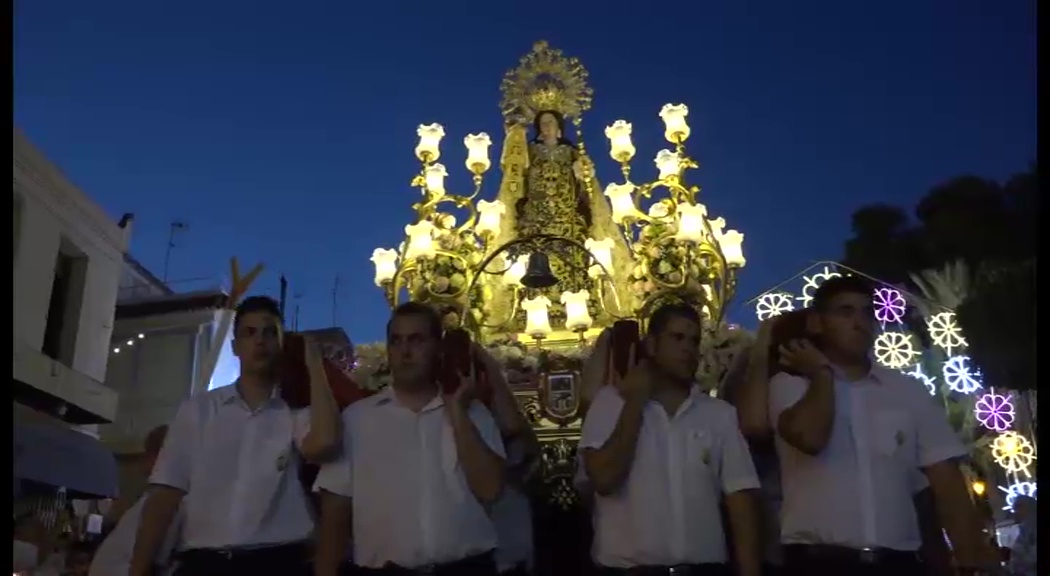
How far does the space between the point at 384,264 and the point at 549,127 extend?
1345 mm

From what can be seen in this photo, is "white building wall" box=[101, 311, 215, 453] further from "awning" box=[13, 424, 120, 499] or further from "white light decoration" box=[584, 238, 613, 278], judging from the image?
"white light decoration" box=[584, 238, 613, 278]

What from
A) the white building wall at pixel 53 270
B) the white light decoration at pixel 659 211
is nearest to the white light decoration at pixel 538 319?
the white light decoration at pixel 659 211

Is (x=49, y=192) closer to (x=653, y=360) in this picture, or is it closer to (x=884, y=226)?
(x=653, y=360)

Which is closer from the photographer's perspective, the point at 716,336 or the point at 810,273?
the point at 716,336

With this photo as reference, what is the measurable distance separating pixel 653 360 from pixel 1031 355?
70 centimetres

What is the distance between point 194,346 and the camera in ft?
9.54

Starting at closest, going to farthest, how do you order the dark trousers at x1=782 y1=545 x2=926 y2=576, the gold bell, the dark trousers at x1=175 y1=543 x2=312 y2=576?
the dark trousers at x1=782 y1=545 x2=926 y2=576 → the dark trousers at x1=175 y1=543 x2=312 y2=576 → the gold bell

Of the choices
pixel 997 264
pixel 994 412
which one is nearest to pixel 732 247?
pixel 994 412

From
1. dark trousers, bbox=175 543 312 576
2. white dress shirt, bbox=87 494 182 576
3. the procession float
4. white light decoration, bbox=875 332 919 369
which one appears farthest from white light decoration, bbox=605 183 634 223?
dark trousers, bbox=175 543 312 576

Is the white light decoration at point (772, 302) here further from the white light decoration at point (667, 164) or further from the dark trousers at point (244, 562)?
the dark trousers at point (244, 562)

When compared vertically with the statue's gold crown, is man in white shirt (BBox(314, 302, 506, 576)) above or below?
below

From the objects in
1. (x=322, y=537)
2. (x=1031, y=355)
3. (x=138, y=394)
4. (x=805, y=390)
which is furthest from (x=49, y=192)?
(x=1031, y=355)

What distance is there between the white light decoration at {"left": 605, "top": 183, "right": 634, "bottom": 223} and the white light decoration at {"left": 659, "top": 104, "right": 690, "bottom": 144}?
36cm

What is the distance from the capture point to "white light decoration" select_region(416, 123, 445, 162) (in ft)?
17.1
